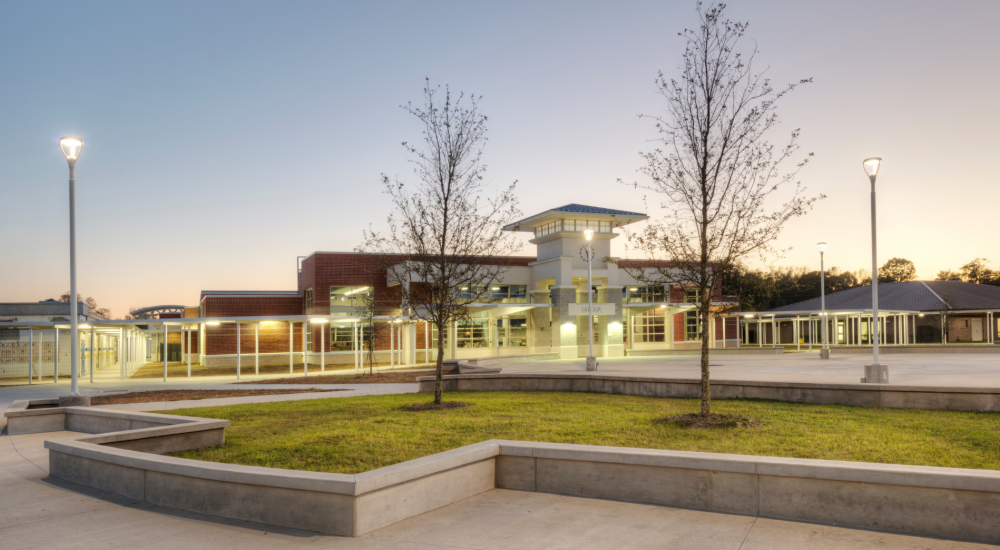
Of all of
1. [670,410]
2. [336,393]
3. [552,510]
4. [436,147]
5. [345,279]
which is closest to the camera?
[552,510]

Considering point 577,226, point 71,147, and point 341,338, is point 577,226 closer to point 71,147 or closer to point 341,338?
point 341,338

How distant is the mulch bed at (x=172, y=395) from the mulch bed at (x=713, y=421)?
12.5 m

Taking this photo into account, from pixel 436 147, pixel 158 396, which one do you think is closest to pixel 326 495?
pixel 436 147

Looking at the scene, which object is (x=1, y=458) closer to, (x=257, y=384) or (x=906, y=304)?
(x=257, y=384)

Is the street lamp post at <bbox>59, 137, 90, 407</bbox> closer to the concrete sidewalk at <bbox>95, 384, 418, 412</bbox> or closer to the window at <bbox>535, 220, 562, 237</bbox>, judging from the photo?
the concrete sidewalk at <bbox>95, 384, 418, 412</bbox>

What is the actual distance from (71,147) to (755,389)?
1697cm

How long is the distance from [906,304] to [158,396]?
5716 centimetres

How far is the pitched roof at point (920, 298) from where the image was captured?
176ft

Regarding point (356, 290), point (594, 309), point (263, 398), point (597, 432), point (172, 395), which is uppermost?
point (356, 290)

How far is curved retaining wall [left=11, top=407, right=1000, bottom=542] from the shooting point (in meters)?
5.75

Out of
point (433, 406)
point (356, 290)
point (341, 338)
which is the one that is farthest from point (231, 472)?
point (356, 290)

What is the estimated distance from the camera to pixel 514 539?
226 inches

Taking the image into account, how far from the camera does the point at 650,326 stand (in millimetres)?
50156

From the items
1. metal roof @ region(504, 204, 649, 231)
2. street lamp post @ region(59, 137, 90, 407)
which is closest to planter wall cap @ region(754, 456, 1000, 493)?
street lamp post @ region(59, 137, 90, 407)
